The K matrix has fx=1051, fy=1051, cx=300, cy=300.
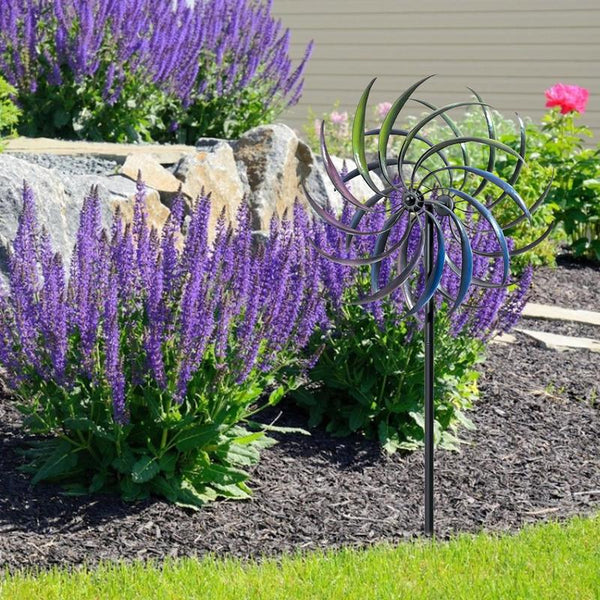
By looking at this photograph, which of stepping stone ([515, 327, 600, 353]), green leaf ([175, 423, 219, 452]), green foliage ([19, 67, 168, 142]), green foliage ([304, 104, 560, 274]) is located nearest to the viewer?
→ green leaf ([175, 423, 219, 452])

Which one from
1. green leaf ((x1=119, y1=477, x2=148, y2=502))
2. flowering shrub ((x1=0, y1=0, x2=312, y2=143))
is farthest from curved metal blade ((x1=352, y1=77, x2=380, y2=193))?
flowering shrub ((x1=0, y1=0, x2=312, y2=143))

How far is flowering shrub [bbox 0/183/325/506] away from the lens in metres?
3.42

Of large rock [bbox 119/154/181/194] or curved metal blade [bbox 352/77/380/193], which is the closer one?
curved metal blade [bbox 352/77/380/193]

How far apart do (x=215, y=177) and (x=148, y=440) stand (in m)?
2.66

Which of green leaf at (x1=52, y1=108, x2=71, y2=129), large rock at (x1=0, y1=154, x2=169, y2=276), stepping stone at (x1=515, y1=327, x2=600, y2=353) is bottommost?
stepping stone at (x1=515, y1=327, x2=600, y2=353)

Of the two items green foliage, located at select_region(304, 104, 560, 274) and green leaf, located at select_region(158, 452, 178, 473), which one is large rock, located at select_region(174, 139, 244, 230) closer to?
green foliage, located at select_region(304, 104, 560, 274)

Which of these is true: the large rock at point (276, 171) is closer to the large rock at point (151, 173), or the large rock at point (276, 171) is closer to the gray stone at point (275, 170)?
the gray stone at point (275, 170)

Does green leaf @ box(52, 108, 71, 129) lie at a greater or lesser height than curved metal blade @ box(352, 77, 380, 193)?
lesser

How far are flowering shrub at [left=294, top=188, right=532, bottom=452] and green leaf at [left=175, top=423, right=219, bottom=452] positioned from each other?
83 cm

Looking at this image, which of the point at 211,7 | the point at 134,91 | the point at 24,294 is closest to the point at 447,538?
the point at 24,294

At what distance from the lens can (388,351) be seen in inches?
165

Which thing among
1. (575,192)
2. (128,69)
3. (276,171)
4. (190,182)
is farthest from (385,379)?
(575,192)

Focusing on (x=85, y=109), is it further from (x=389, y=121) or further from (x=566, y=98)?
(x=389, y=121)

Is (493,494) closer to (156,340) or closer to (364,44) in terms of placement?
(156,340)
